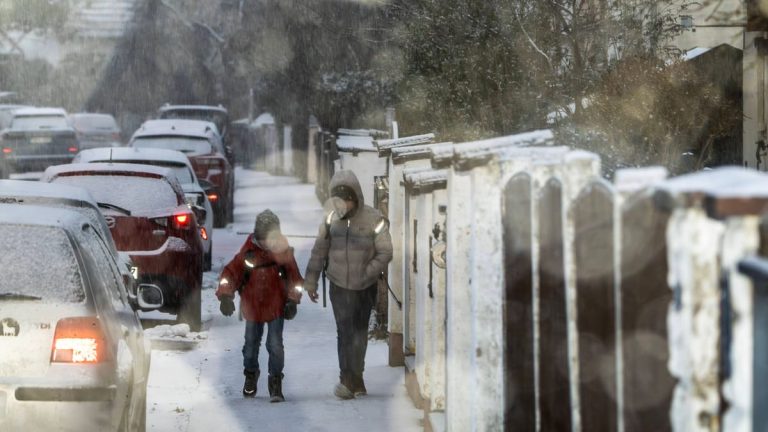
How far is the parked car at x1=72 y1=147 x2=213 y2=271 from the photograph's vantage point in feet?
48.3

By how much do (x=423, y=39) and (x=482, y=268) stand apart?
10.1 metres

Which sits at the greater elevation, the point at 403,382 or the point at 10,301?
the point at 10,301

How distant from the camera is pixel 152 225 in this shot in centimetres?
1176

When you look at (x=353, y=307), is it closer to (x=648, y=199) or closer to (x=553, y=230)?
(x=553, y=230)

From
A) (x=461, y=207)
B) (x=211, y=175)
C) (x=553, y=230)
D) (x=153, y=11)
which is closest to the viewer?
(x=553, y=230)

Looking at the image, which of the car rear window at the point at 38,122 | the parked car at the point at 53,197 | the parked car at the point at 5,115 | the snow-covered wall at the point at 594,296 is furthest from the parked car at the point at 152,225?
the parked car at the point at 5,115

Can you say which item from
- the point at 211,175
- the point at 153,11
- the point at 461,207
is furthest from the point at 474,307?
the point at 153,11

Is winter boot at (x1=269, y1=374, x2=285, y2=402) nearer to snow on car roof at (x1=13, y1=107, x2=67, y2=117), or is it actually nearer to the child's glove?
the child's glove

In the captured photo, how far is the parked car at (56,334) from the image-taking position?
18.4ft

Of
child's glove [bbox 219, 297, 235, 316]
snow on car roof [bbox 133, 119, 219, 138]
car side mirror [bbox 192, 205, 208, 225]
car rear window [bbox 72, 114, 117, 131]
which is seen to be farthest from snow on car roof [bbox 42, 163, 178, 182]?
car rear window [bbox 72, 114, 117, 131]

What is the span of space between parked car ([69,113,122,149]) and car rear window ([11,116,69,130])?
4.35m

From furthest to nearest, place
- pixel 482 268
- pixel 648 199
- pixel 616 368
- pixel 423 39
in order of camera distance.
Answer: pixel 423 39
pixel 482 268
pixel 616 368
pixel 648 199

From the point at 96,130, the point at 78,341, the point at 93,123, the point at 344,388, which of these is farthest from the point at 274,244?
the point at 93,123

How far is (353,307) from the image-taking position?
31.8 ft
